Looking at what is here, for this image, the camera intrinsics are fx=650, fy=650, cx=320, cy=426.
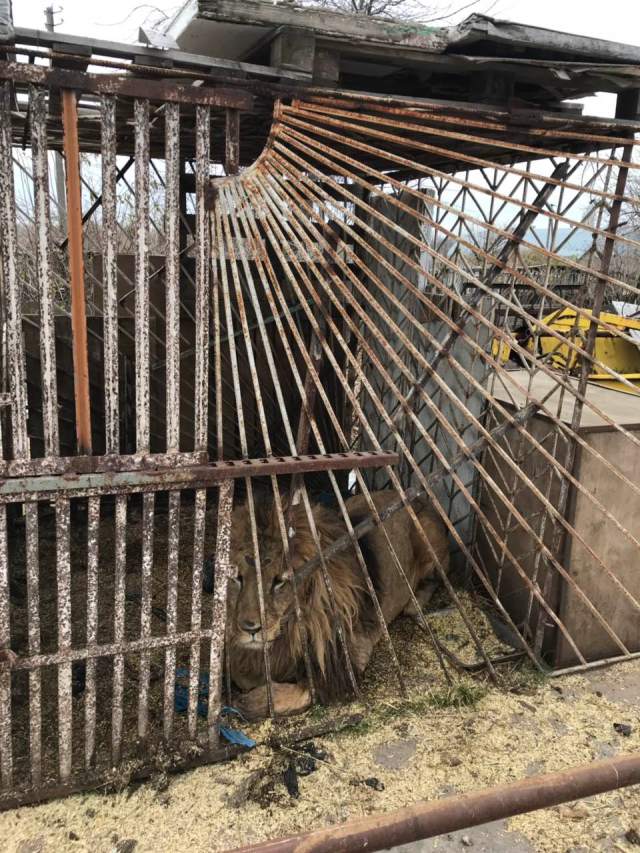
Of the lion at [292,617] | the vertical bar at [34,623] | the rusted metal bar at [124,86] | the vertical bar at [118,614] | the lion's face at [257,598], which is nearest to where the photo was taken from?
the rusted metal bar at [124,86]

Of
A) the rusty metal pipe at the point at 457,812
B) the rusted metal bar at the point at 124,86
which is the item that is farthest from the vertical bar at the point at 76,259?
the rusty metal pipe at the point at 457,812

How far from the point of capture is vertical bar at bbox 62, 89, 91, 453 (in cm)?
228

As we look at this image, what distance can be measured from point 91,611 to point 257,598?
82 centimetres

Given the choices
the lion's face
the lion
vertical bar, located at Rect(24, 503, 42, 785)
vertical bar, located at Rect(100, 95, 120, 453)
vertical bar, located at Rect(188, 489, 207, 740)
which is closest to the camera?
vertical bar, located at Rect(100, 95, 120, 453)

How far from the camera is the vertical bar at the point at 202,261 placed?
2.49 metres

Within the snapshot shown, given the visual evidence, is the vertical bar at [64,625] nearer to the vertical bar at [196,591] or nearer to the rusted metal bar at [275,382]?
the vertical bar at [196,591]

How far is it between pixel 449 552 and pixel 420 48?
3.26 m

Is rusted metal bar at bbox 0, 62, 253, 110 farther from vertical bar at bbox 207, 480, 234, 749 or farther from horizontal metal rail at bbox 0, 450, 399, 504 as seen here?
A: vertical bar at bbox 207, 480, 234, 749

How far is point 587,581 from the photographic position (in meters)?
3.79

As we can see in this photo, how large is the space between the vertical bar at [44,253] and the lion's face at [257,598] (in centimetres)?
118

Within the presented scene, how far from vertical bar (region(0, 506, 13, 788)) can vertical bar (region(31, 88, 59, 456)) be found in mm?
405

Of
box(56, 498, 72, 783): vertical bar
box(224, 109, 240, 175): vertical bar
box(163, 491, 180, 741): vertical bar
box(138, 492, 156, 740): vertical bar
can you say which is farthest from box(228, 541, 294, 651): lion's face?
box(224, 109, 240, 175): vertical bar

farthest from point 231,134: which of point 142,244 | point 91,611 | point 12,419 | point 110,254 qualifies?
point 91,611

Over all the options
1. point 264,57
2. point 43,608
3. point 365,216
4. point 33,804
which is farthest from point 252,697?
point 365,216
